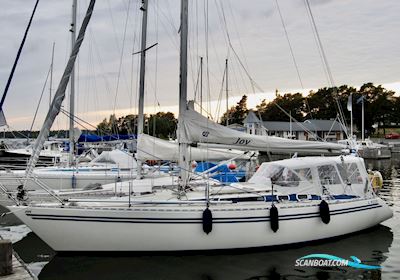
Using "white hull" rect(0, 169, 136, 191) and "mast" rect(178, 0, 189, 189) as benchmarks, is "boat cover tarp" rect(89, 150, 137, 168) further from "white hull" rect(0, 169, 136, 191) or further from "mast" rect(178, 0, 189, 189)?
"mast" rect(178, 0, 189, 189)

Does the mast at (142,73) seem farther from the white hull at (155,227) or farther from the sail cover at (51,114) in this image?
the white hull at (155,227)

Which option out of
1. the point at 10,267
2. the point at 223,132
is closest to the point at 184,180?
the point at 223,132

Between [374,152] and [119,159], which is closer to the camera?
[119,159]

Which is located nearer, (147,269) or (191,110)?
(147,269)

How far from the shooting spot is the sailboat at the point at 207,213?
10.6 m

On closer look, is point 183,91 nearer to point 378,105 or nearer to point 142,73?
point 142,73

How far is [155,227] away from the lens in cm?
1066

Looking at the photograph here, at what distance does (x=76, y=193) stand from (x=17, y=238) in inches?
113

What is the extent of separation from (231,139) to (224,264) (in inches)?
152

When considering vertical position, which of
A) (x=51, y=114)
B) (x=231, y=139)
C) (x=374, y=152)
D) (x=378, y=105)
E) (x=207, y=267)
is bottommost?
(x=207, y=267)

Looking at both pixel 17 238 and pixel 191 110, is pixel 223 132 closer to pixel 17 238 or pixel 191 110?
pixel 191 110

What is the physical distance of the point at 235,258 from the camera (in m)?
11.0

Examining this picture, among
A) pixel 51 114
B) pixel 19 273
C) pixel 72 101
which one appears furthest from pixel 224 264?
pixel 72 101

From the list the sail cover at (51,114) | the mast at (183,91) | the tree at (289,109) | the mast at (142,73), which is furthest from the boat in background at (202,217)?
the tree at (289,109)
